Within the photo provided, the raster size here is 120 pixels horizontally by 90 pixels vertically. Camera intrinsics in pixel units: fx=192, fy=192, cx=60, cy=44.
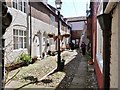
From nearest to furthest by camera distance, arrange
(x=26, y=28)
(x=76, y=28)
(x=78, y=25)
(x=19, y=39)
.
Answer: (x=19, y=39) < (x=26, y=28) < (x=78, y=25) < (x=76, y=28)

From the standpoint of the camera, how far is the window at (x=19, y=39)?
13359mm

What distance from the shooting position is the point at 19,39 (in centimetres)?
1429

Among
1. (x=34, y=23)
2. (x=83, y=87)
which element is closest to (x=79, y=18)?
(x=34, y=23)

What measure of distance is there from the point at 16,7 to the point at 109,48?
1095 cm

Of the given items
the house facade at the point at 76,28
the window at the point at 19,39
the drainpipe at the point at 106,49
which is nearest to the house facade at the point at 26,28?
the window at the point at 19,39

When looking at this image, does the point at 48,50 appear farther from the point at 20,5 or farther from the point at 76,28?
the point at 76,28

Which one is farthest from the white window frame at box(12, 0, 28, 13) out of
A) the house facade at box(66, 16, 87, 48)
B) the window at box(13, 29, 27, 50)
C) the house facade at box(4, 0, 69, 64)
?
the house facade at box(66, 16, 87, 48)

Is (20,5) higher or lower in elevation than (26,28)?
higher

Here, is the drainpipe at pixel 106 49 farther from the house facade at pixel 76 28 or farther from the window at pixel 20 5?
the house facade at pixel 76 28

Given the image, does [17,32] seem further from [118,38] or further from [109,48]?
[118,38]

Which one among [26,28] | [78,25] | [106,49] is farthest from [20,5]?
[78,25]

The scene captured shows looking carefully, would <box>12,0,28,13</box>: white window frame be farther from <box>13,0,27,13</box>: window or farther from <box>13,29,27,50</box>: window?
<box>13,29,27,50</box>: window

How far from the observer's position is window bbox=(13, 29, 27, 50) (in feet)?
43.8

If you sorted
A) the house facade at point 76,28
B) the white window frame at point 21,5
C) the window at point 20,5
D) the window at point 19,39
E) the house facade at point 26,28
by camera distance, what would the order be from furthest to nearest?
the house facade at point 76,28 < the white window frame at point 21,5 < the window at point 20,5 < the window at point 19,39 < the house facade at point 26,28
